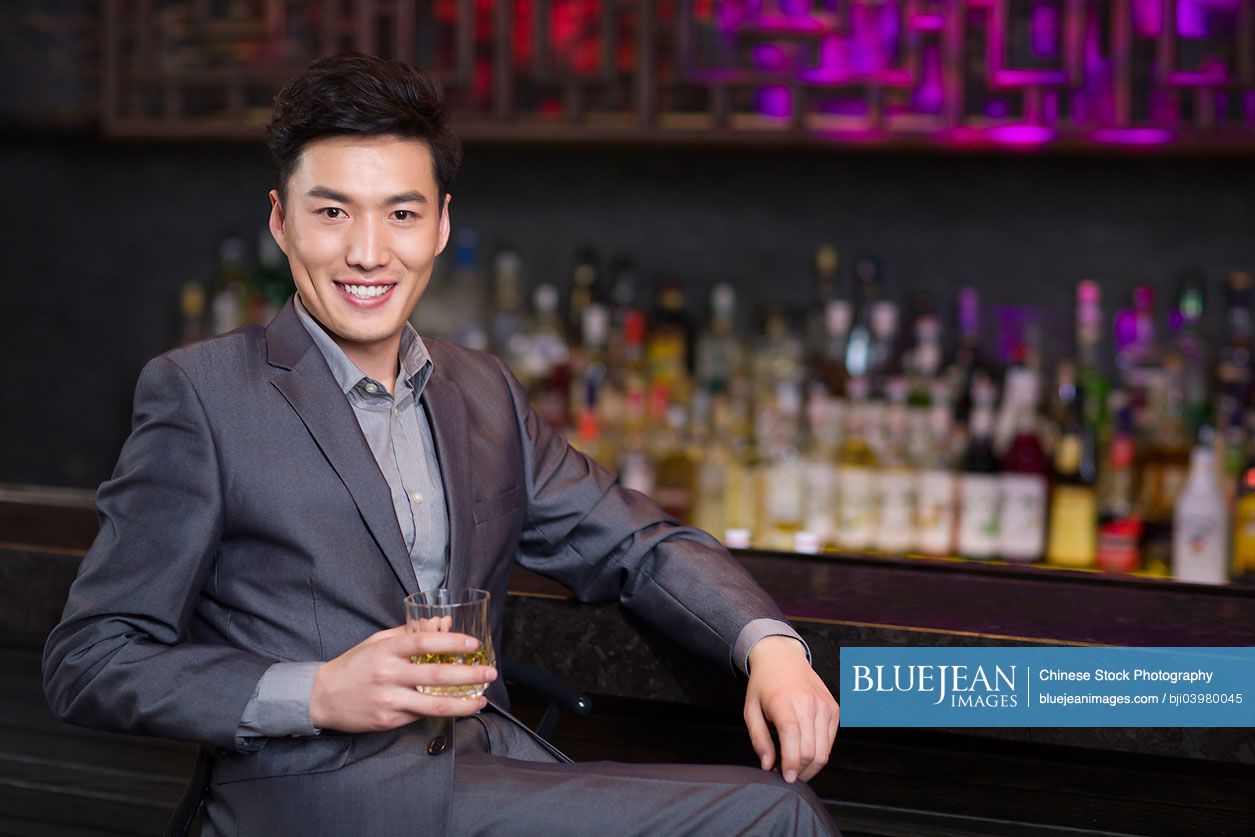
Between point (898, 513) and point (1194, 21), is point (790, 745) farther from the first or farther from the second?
point (1194, 21)

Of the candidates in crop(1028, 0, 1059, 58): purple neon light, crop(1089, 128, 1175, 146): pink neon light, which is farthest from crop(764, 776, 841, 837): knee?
crop(1028, 0, 1059, 58): purple neon light

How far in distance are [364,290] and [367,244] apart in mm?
50

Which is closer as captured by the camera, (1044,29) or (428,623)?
(428,623)

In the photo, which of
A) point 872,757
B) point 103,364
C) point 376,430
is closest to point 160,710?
point 376,430

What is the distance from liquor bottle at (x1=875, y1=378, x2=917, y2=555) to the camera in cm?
246

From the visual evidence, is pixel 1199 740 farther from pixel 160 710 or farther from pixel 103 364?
pixel 103 364

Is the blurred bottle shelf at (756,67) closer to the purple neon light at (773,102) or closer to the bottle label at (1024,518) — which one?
the purple neon light at (773,102)

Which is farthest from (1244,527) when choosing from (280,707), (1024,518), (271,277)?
(271,277)

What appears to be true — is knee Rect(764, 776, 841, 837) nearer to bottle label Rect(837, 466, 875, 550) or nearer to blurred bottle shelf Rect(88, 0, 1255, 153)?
bottle label Rect(837, 466, 875, 550)

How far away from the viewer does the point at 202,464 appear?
123 cm

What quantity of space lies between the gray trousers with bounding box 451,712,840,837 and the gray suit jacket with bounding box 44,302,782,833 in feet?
0.12

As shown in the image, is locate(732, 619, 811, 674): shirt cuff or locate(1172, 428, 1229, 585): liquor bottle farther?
locate(1172, 428, 1229, 585): liquor bottle

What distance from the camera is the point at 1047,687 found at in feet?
4.52

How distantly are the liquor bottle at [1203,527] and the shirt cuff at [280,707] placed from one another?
1.63 metres
